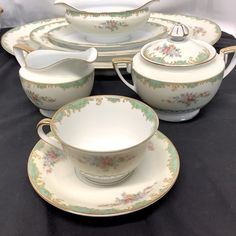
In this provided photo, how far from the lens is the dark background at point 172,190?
403 mm

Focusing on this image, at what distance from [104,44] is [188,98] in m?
0.22

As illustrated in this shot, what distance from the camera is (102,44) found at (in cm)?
69

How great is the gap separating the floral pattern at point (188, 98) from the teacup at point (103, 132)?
80 millimetres

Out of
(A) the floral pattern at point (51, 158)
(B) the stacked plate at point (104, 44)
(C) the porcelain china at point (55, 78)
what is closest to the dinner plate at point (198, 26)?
(B) the stacked plate at point (104, 44)

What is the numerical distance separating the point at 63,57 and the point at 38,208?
24cm

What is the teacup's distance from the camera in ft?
1.37

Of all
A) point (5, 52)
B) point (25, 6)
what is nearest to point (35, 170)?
point (5, 52)

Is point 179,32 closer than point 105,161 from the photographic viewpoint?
No

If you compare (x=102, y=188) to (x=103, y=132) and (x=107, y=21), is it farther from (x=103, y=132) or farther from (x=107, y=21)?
(x=107, y=21)

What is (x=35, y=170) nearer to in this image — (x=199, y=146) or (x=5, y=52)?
(x=199, y=146)

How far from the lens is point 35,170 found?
1.49 feet

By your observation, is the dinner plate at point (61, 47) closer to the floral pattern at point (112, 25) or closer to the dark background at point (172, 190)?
the floral pattern at point (112, 25)

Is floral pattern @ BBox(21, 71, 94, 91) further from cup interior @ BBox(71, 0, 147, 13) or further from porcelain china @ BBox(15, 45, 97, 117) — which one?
cup interior @ BBox(71, 0, 147, 13)

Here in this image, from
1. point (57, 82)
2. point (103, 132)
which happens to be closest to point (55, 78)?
point (57, 82)
